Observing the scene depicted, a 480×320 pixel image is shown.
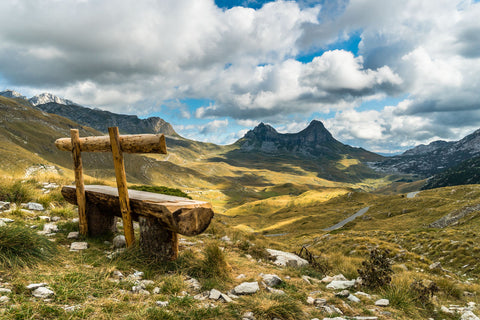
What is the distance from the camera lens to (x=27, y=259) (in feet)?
19.6

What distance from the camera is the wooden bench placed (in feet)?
22.9

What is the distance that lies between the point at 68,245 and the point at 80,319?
525cm

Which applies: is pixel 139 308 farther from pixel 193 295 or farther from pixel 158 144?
pixel 158 144

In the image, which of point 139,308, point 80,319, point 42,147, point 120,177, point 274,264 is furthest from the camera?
point 42,147

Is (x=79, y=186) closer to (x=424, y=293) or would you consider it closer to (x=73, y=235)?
(x=73, y=235)

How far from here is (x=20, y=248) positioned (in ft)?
19.8

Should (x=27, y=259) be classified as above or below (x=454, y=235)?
above

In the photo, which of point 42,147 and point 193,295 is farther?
point 42,147

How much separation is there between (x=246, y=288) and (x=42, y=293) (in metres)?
4.44

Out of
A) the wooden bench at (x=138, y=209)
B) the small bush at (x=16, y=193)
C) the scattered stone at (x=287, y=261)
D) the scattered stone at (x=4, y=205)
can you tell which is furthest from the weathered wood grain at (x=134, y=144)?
the scattered stone at (x=287, y=261)

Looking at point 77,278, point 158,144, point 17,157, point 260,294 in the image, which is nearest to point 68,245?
point 77,278

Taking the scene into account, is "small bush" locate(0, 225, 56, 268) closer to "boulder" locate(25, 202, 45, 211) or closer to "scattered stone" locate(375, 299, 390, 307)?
"boulder" locate(25, 202, 45, 211)

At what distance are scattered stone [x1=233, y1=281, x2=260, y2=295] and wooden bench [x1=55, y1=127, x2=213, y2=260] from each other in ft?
6.41

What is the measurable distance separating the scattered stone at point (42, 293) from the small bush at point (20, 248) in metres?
1.53
